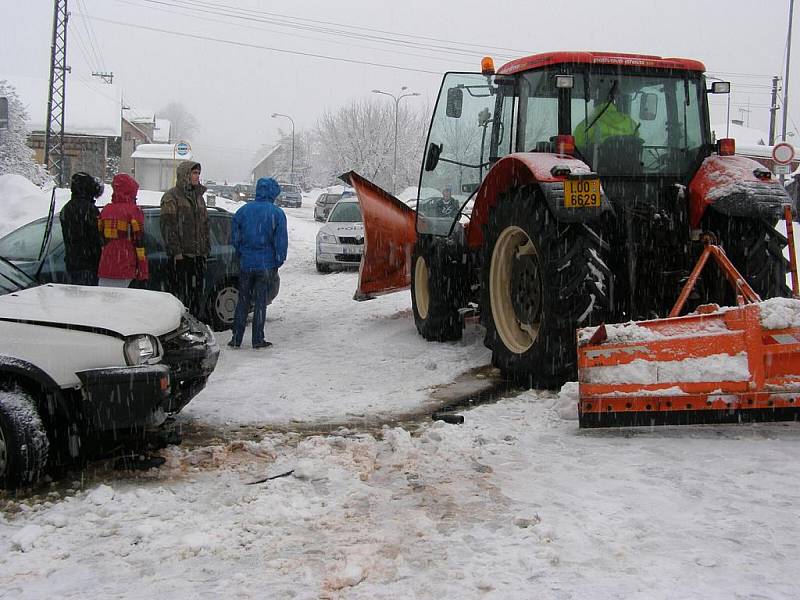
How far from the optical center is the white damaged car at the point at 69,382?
3951mm

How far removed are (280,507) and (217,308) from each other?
5816 mm

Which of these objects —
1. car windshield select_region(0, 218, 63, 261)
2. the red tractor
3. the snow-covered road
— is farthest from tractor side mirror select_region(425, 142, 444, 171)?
car windshield select_region(0, 218, 63, 261)

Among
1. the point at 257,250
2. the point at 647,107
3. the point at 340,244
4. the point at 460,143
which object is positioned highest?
the point at 647,107

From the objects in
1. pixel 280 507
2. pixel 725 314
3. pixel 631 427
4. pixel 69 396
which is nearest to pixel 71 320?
pixel 69 396

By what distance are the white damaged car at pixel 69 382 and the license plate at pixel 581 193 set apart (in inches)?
115

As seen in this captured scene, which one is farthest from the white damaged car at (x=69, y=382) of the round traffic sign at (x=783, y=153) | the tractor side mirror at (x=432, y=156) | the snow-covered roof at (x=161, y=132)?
the snow-covered roof at (x=161, y=132)

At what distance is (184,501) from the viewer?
3918 millimetres

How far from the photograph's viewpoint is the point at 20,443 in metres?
3.90

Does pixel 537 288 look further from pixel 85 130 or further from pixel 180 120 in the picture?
pixel 180 120

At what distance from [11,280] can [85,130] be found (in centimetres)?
5554

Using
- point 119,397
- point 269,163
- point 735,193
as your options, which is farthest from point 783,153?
point 269,163

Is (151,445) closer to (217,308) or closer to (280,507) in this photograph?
(280,507)

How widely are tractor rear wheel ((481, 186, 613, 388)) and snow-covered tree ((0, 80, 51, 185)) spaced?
25804mm

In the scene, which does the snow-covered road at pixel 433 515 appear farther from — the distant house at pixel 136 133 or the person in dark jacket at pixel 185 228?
the distant house at pixel 136 133
